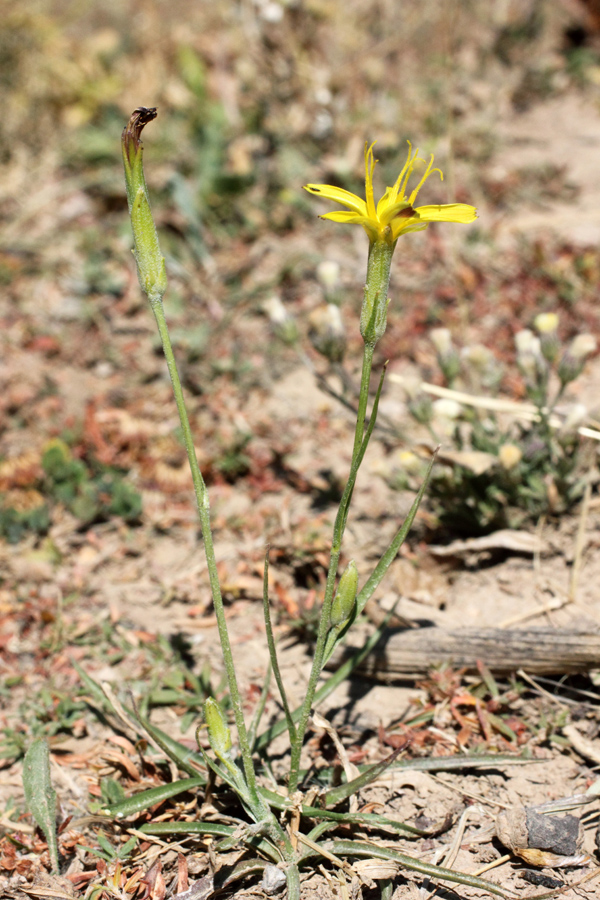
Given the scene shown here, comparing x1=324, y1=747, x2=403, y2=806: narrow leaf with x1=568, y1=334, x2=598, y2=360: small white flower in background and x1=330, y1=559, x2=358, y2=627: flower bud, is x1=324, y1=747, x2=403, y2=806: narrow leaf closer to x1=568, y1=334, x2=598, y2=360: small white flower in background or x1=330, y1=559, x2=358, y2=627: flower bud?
x1=330, y1=559, x2=358, y2=627: flower bud

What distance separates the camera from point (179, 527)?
332 centimetres

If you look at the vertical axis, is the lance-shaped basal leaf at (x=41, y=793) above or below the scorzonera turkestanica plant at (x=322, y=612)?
below

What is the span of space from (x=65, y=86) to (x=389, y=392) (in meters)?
3.88

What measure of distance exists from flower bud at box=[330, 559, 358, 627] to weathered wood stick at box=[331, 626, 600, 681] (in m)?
0.76

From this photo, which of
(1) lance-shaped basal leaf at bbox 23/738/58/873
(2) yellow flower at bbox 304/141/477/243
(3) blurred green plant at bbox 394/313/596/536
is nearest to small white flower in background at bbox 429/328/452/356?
(3) blurred green plant at bbox 394/313/596/536

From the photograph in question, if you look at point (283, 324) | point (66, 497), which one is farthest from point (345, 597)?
point (66, 497)

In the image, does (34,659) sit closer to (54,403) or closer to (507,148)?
(54,403)

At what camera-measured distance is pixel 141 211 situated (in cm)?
144

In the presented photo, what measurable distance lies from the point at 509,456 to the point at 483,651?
2.36 ft

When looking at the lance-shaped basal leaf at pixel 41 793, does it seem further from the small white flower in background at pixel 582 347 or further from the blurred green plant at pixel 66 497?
the small white flower in background at pixel 582 347

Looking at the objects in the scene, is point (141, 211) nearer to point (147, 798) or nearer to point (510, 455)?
point (147, 798)

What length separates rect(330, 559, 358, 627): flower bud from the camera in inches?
64.8

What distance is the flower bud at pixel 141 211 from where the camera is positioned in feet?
4.55

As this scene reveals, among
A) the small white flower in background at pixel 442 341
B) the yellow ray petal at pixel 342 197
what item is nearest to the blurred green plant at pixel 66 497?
the small white flower in background at pixel 442 341
